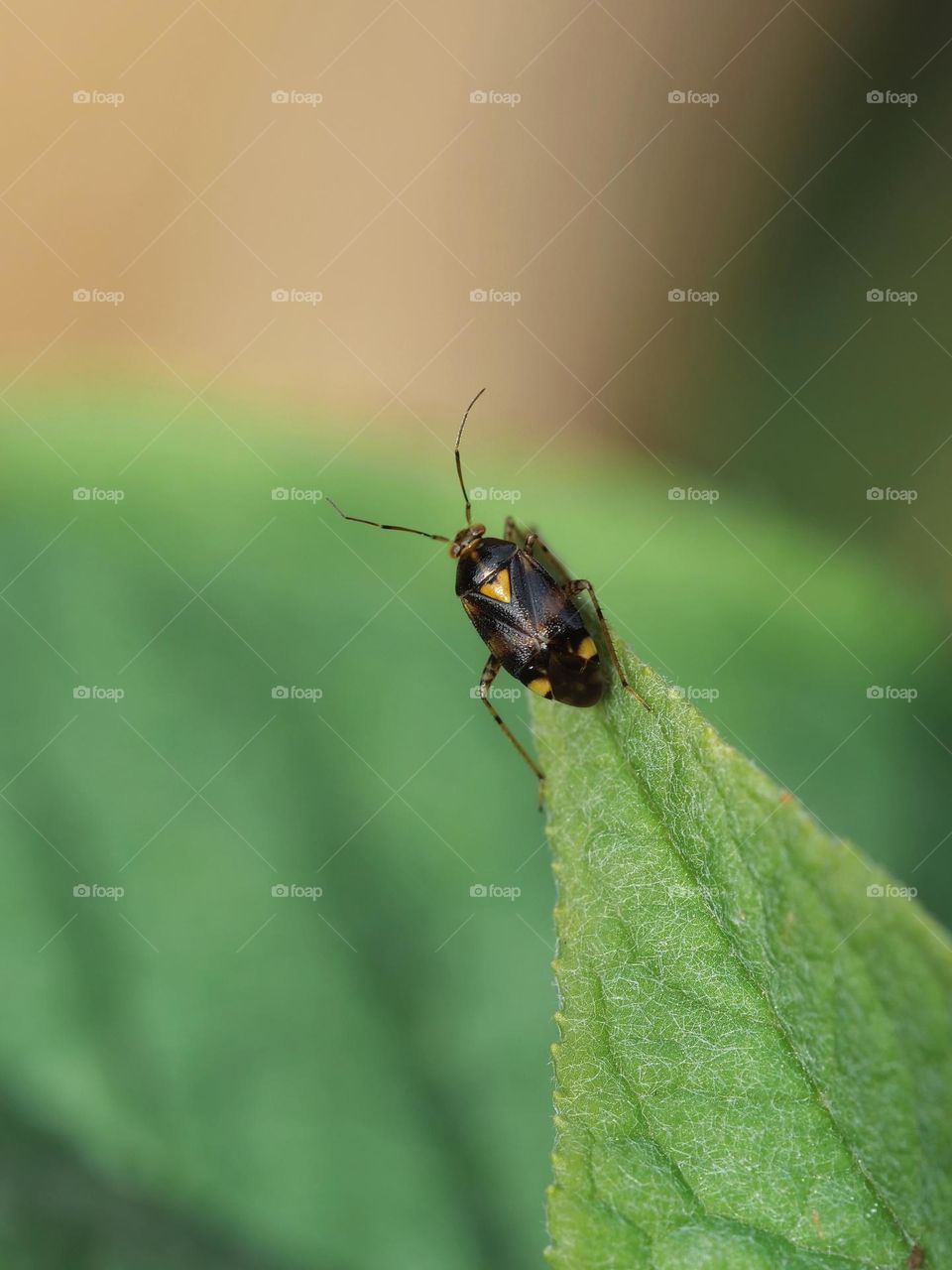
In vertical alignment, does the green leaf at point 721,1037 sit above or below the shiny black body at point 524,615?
below

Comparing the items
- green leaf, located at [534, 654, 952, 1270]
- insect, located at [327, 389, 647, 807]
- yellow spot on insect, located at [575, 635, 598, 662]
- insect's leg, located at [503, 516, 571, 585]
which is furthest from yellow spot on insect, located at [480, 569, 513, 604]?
green leaf, located at [534, 654, 952, 1270]

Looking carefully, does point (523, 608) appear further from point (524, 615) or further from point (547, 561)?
point (547, 561)

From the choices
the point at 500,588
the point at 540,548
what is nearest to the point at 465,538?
the point at 540,548

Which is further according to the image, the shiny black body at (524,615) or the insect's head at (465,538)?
the insect's head at (465,538)

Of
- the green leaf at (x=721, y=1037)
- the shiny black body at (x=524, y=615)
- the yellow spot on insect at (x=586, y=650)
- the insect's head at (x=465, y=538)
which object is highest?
the insect's head at (x=465, y=538)

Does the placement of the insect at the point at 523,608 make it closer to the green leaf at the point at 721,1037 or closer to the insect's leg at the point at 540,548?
the insect's leg at the point at 540,548

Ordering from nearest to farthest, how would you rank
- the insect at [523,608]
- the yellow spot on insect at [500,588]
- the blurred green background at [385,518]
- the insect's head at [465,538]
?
1. the insect at [523,608]
2. the blurred green background at [385,518]
3. the yellow spot on insect at [500,588]
4. the insect's head at [465,538]

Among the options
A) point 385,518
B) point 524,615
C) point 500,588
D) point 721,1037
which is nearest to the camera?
point 721,1037

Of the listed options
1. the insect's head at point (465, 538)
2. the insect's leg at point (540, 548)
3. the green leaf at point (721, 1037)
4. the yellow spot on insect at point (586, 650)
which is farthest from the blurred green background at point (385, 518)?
the green leaf at point (721, 1037)
